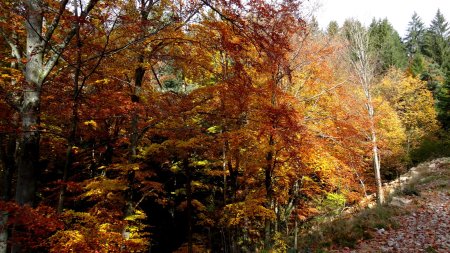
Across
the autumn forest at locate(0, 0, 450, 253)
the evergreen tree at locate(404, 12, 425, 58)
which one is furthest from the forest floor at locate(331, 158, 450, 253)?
the evergreen tree at locate(404, 12, 425, 58)

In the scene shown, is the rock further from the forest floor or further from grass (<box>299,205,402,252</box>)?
grass (<box>299,205,402,252</box>)

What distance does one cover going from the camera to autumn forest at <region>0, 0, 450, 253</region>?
5.92 metres

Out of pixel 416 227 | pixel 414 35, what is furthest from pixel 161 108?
pixel 414 35

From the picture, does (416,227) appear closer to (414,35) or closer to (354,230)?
(354,230)

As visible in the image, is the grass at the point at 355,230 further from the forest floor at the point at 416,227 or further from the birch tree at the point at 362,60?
the birch tree at the point at 362,60

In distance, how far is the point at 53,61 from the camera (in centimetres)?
591

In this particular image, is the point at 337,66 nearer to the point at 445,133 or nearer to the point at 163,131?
the point at 163,131

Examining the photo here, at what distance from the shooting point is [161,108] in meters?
11.4

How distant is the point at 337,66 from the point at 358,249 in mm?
13847

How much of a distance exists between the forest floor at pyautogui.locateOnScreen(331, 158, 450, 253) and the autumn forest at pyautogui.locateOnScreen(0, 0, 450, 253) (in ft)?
8.91

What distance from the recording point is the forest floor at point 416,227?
319 inches

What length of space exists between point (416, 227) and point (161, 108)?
32.1 feet

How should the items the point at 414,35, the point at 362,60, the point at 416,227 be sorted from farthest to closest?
the point at 414,35 < the point at 362,60 < the point at 416,227

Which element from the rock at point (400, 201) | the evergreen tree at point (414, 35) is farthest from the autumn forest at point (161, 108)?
the evergreen tree at point (414, 35)
